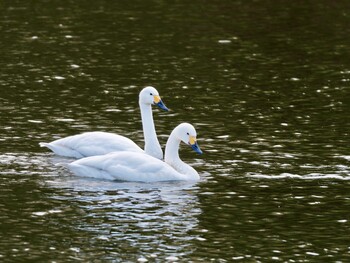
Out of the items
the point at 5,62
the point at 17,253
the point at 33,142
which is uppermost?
the point at 5,62

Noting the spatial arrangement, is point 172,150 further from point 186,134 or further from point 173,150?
point 186,134

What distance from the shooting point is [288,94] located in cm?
3161

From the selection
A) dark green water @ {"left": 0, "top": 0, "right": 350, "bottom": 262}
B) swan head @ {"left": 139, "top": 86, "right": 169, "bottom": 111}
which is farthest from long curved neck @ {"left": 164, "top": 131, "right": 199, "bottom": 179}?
swan head @ {"left": 139, "top": 86, "right": 169, "bottom": 111}

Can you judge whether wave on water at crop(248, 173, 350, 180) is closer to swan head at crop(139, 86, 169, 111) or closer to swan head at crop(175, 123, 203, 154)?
swan head at crop(175, 123, 203, 154)

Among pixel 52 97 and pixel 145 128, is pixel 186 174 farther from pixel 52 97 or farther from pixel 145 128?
pixel 52 97

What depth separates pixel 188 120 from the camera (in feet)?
94.0

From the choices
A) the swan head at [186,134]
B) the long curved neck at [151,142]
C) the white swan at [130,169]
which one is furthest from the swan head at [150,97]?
the white swan at [130,169]

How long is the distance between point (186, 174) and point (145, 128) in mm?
2297

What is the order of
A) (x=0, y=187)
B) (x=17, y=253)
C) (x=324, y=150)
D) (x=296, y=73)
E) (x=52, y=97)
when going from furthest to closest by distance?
1. (x=296, y=73)
2. (x=52, y=97)
3. (x=324, y=150)
4. (x=0, y=187)
5. (x=17, y=253)

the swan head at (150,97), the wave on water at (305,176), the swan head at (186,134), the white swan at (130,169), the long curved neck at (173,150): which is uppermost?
the swan head at (150,97)

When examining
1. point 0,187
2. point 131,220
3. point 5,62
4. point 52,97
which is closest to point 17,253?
point 131,220

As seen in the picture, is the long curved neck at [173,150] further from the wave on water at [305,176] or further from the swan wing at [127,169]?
the wave on water at [305,176]

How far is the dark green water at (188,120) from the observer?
1981 centimetres

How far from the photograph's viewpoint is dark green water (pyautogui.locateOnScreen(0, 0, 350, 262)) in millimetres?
Result: 19812
